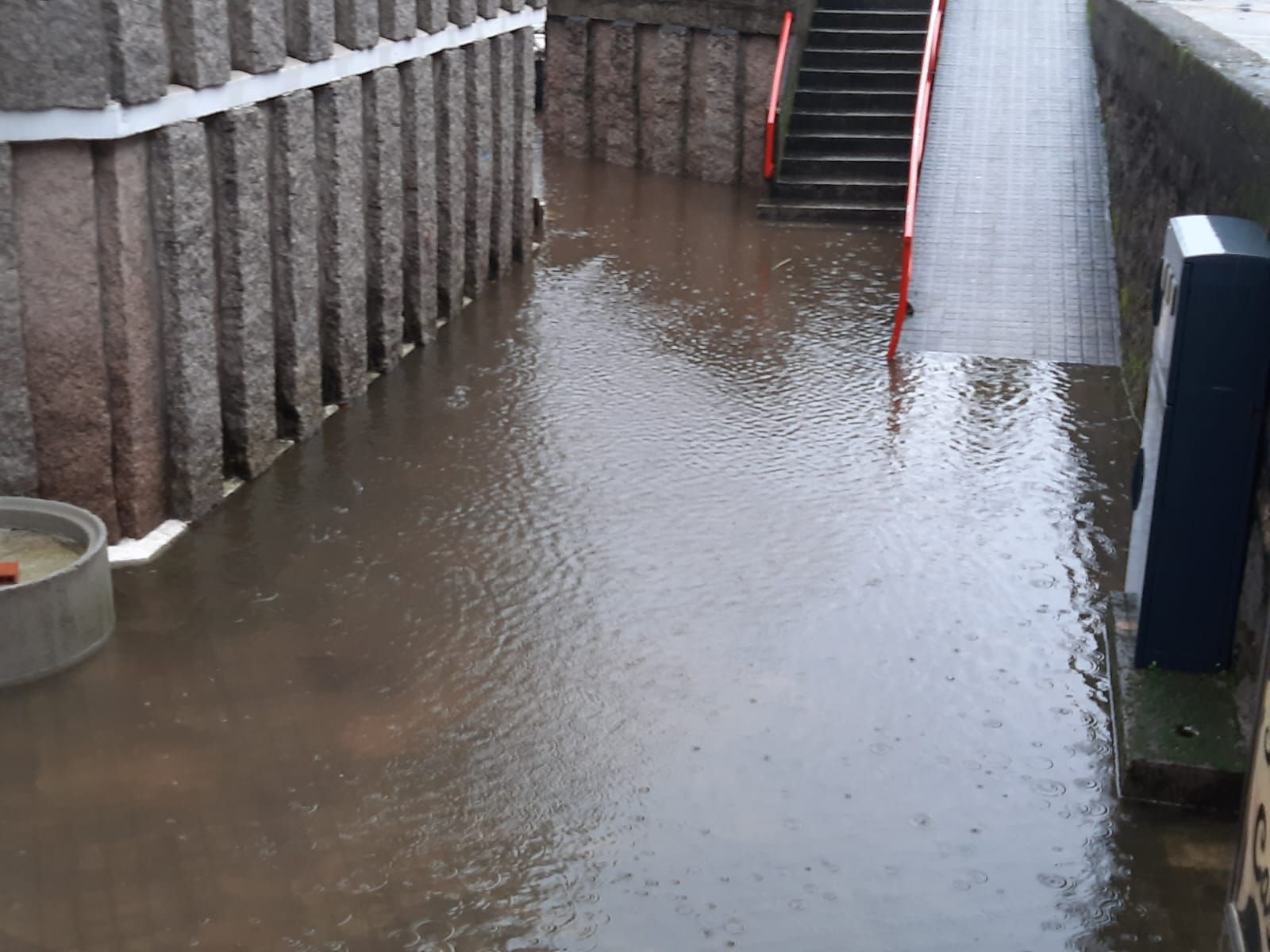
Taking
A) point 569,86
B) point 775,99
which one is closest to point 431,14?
point 775,99

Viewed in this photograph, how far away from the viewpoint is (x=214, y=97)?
710 cm

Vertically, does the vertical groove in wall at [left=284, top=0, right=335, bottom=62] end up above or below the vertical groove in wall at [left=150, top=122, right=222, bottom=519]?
above

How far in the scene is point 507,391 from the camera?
947 centimetres

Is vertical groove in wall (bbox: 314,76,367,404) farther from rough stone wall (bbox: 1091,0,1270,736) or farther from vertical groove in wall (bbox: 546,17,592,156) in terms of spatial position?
vertical groove in wall (bbox: 546,17,592,156)

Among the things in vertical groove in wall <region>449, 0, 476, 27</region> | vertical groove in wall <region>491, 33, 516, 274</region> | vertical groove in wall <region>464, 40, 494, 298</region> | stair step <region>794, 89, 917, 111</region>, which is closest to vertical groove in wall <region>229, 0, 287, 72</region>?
vertical groove in wall <region>449, 0, 476, 27</region>

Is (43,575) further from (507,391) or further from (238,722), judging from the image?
(507,391)

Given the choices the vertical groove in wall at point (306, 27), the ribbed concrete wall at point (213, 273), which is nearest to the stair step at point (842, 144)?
the ribbed concrete wall at point (213, 273)

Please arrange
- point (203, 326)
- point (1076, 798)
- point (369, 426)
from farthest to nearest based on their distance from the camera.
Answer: point (369, 426) < point (203, 326) < point (1076, 798)

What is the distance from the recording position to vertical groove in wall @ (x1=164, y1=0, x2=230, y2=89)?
677 centimetres

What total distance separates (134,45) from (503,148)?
17.8 ft

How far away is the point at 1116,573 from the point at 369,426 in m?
4.14

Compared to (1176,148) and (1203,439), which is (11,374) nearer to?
(1203,439)

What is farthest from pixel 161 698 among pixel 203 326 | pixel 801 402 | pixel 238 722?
pixel 801 402

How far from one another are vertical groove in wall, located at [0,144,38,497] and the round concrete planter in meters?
0.17
